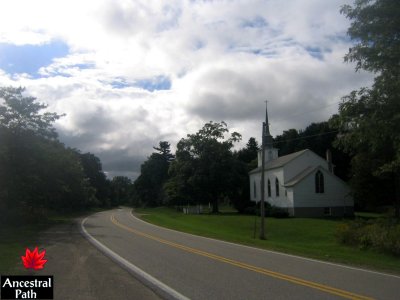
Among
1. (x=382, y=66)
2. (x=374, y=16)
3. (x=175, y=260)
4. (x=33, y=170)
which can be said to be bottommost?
(x=175, y=260)

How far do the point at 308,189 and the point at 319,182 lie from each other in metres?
1.90

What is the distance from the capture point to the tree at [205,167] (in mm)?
69375

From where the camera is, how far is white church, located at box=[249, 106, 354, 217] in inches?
2279

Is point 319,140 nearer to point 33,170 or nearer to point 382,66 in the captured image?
point 33,170


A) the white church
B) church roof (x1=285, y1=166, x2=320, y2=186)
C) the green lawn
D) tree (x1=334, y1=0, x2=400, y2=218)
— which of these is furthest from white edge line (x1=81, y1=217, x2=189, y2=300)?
church roof (x1=285, y1=166, x2=320, y2=186)

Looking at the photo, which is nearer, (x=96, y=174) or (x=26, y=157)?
(x=26, y=157)

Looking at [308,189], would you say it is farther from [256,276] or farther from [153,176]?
[153,176]

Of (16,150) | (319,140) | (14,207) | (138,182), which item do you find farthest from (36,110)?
(138,182)

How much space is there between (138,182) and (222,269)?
11924 cm

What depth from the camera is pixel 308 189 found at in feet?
192

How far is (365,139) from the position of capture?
2098 centimetres

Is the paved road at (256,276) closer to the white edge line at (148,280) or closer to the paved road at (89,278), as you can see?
the white edge line at (148,280)

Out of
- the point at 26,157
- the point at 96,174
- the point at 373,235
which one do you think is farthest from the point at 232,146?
the point at 96,174

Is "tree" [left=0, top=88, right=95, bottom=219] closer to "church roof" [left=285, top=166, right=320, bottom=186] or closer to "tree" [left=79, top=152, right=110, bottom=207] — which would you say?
"church roof" [left=285, top=166, right=320, bottom=186]
